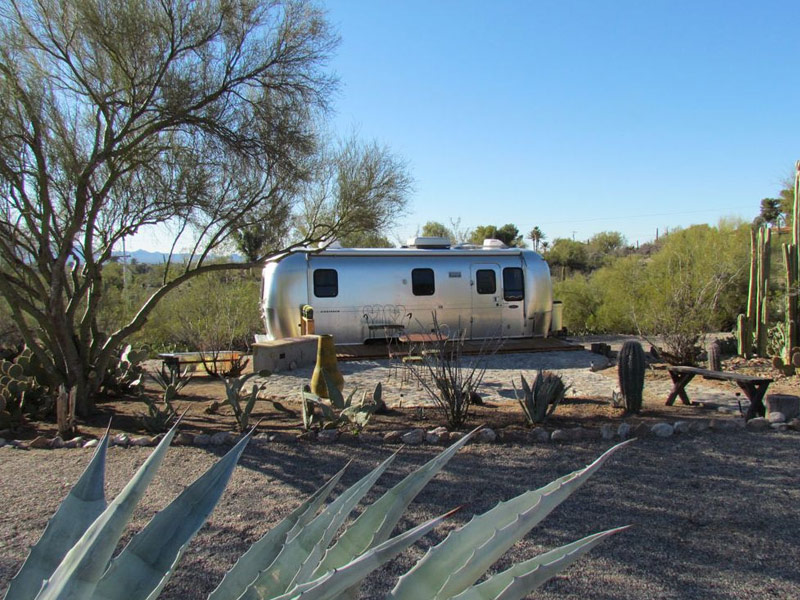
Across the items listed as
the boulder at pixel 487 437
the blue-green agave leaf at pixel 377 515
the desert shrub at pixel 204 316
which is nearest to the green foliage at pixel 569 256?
the desert shrub at pixel 204 316

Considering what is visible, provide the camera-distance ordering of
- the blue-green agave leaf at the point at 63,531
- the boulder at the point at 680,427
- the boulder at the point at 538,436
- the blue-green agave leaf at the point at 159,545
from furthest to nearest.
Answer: the boulder at the point at 680,427, the boulder at the point at 538,436, the blue-green agave leaf at the point at 63,531, the blue-green agave leaf at the point at 159,545

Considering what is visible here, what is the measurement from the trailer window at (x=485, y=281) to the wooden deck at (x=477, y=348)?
110 centimetres

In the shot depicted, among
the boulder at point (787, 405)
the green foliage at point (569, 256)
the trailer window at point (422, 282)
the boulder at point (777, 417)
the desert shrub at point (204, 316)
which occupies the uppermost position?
the green foliage at point (569, 256)

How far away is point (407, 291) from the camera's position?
1288 centimetres

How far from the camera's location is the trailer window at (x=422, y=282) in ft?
42.5

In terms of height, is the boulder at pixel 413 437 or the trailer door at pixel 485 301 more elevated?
the trailer door at pixel 485 301

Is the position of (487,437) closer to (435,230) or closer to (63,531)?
(63,531)

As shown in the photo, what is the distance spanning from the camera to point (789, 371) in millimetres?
9047

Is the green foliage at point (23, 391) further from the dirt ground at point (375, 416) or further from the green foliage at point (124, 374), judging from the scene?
the green foliage at point (124, 374)

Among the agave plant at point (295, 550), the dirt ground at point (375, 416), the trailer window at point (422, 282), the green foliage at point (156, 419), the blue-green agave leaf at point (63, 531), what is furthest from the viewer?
the trailer window at point (422, 282)

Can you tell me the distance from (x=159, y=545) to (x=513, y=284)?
12488mm

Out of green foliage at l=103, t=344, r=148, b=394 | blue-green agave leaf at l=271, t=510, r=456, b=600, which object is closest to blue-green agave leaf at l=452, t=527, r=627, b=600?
blue-green agave leaf at l=271, t=510, r=456, b=600

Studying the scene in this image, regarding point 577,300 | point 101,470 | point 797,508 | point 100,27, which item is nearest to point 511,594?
point 101,470

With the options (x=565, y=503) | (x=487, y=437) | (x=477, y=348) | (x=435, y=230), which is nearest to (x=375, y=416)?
(x=487, y=437)
